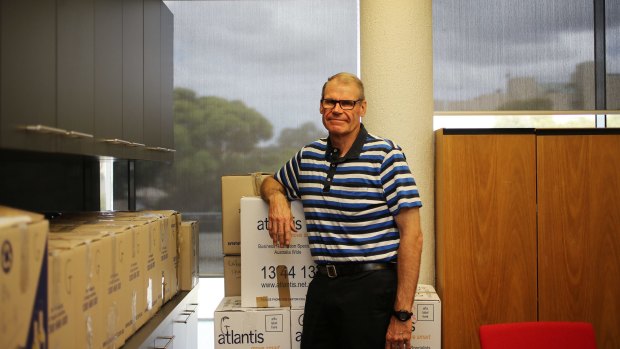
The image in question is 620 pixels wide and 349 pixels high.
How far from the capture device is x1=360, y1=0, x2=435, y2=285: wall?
3020 mm

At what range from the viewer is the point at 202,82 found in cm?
374

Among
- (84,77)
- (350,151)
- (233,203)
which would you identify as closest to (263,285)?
(233,203)

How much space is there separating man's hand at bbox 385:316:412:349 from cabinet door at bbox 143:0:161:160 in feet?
4.73

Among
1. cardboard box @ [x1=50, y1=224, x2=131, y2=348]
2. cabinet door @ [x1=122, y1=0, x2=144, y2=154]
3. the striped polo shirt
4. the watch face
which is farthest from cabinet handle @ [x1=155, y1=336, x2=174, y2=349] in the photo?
the watch face

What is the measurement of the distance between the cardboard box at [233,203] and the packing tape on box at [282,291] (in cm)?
30

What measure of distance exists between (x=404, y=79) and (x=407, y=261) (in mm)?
1153

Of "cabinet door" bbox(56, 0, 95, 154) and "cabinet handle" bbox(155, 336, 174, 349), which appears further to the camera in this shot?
"cabinet handle" bbox(155, 336, 174, 349)

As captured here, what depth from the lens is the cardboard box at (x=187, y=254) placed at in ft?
9.43

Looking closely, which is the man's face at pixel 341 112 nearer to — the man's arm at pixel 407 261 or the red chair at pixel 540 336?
the man's arm at pixel 407 261

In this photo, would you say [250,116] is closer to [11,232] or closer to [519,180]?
[519,180]

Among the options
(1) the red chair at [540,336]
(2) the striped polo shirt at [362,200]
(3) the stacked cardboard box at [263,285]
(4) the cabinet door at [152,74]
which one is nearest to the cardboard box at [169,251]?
(3) the stacked cardboard box at [263,285]

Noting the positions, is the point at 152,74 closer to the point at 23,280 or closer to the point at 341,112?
the point at 341,112

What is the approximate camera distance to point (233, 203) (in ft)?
9.00

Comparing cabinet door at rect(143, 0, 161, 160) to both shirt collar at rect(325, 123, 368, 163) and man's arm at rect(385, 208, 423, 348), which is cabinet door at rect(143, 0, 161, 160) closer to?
shirt collar at rect(325, 123, 368, 163)
